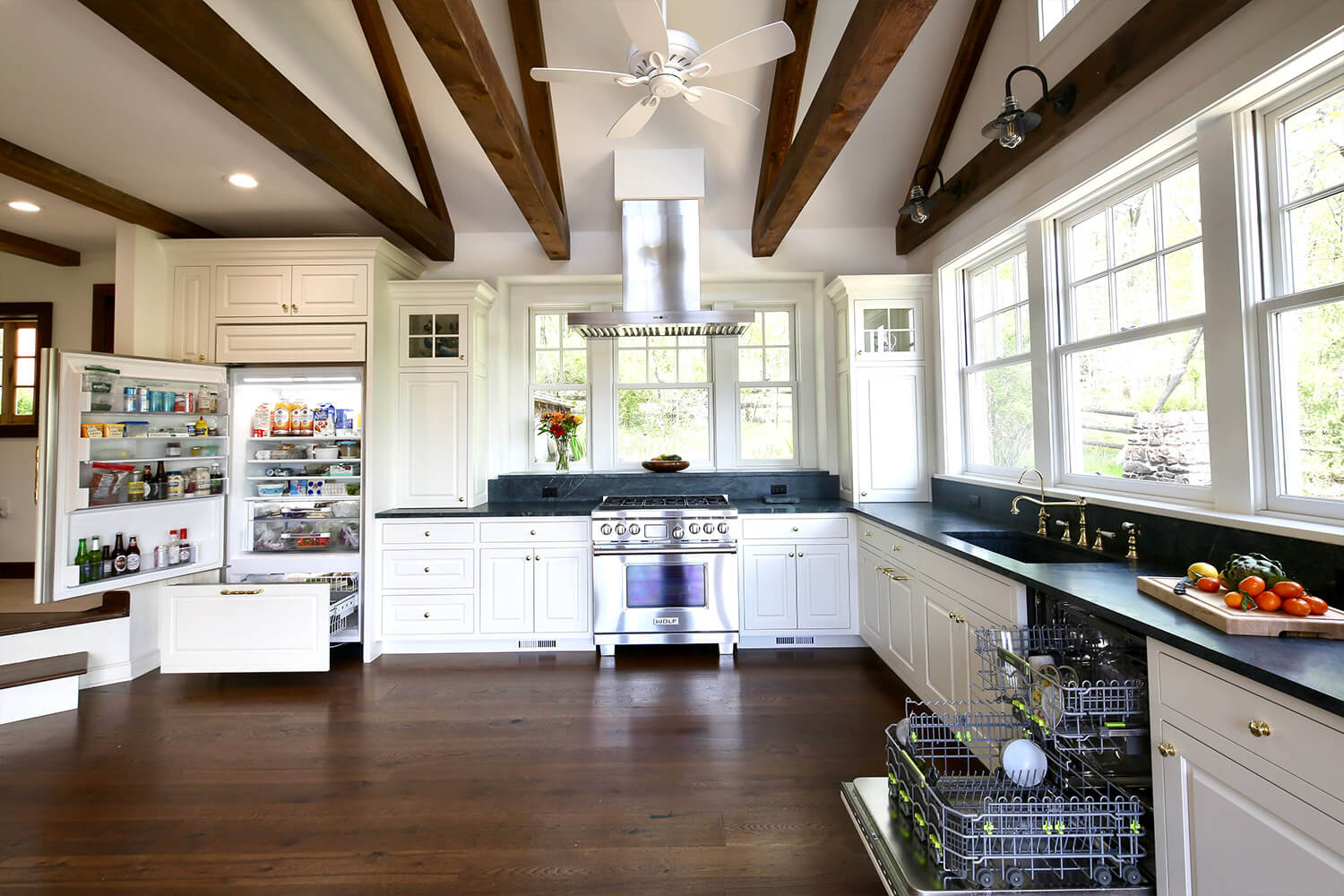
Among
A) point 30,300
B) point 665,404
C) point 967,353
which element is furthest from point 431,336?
point 967,353

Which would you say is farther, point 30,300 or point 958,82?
point 30,300

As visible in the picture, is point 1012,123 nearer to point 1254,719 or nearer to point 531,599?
point 1254,719

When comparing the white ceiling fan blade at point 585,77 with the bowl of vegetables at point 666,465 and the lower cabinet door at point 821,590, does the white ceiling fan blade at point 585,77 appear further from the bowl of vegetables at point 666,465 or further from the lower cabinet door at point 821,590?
the lower cabinet door at point 821,590

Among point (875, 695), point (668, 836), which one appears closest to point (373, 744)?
point (668, 836)

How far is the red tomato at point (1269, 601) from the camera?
1.39 metres

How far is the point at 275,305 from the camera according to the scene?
3.72 meters

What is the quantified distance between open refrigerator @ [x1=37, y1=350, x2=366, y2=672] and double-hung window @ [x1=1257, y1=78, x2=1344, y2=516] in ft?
14.1

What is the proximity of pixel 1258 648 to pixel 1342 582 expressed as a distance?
0.64m

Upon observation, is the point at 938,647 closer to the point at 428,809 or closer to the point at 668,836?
the point at 668,836

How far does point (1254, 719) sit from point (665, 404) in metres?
3.75

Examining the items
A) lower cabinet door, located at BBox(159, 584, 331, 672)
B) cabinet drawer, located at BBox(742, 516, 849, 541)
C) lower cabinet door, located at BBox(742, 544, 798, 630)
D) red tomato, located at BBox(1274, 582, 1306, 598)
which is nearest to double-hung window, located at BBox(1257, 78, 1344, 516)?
red tomato, located at BBox(1274, 582, 1306, 598)

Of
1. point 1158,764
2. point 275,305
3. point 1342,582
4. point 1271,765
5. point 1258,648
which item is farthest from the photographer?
point 275,305

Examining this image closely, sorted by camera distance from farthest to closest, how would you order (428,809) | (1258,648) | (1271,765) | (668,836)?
(428,809) → (668,836) → (1258,648) → (1271,765)

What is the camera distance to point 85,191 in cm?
318
